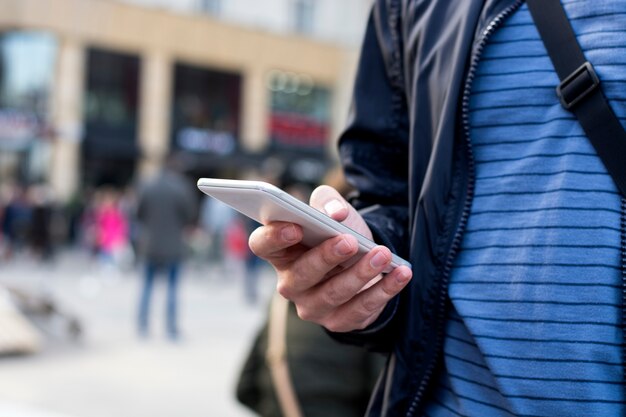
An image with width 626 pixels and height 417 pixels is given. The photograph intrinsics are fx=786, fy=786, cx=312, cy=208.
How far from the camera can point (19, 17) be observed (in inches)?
893

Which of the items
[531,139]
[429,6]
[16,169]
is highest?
[429,6]

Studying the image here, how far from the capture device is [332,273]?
117 cm

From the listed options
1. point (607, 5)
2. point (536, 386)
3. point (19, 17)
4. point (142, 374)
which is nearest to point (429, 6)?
point (607, 5)

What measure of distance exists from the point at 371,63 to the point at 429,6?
0.19 metres

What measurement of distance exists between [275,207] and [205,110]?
26.9m

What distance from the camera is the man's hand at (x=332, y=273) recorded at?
1074 millimetres

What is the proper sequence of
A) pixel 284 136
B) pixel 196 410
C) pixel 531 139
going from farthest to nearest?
pixel 284 136 < pixel 196 410 < pixel 531 139

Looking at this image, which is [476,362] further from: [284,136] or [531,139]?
[284,136]

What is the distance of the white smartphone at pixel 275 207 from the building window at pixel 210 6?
87.0 ft

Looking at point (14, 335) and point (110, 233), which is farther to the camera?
point (110, 233)

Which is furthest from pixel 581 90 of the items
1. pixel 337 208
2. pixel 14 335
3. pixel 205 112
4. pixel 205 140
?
pixel 205 112

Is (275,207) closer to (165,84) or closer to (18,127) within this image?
(18,127)

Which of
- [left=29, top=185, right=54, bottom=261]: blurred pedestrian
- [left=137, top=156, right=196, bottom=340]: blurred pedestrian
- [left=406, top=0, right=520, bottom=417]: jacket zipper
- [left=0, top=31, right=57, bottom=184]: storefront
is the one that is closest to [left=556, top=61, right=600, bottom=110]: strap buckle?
[left=406, top=0, right=520, bottom=417]: jacket zipper

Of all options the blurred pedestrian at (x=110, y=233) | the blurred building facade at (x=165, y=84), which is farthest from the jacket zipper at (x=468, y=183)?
the blurred building facade at (x=165, y=84)
